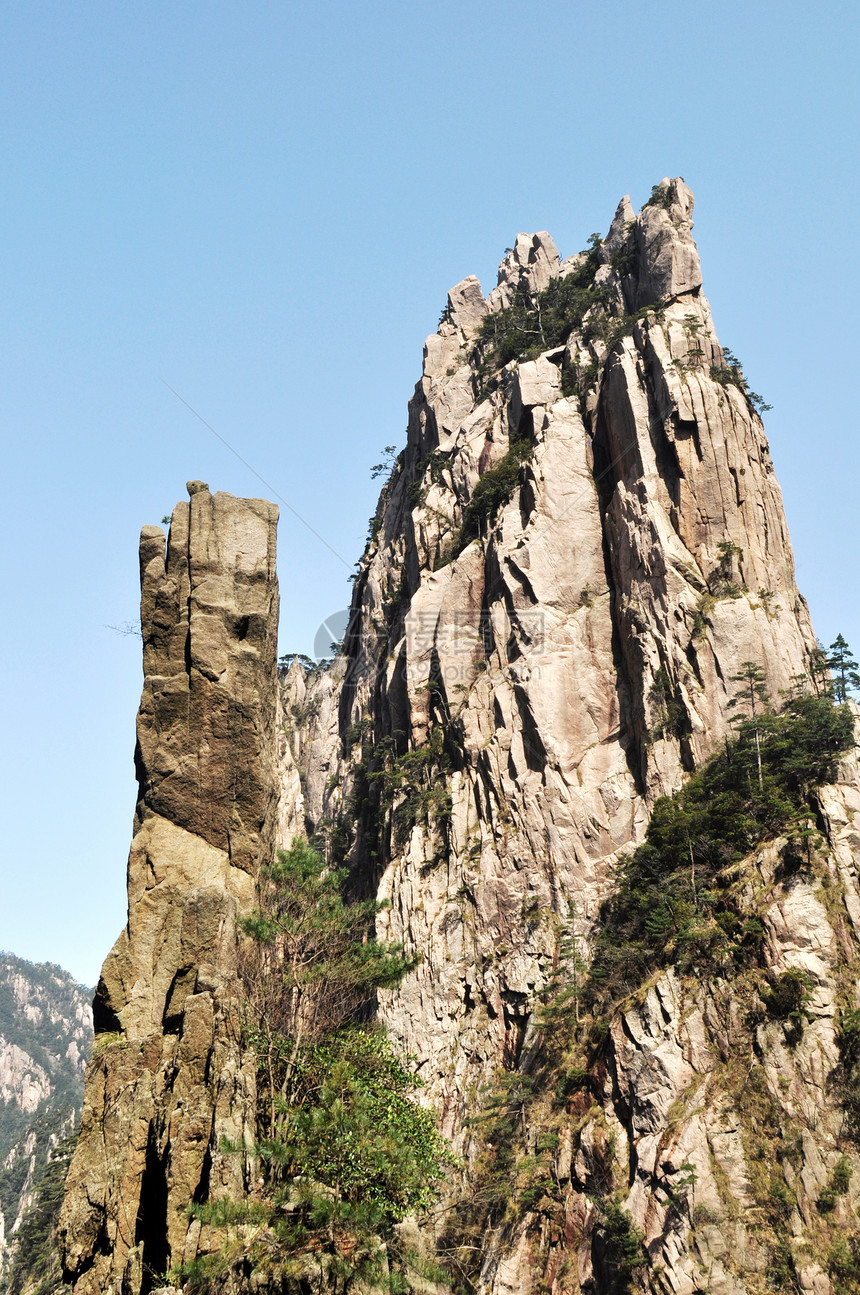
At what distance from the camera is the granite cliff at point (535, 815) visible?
21234mm

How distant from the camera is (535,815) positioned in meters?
50.2

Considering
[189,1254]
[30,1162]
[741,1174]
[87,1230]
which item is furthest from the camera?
[30,1162]

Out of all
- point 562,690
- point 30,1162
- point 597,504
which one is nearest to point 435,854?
point 562,690

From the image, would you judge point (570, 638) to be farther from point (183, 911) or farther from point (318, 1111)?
point (318, 1111)

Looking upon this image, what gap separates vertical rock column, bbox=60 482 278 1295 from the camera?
17703 mm

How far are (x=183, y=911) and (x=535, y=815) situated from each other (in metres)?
30.6

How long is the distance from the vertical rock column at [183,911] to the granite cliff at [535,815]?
7 cm

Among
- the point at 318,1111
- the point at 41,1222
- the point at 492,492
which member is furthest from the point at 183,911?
the point at 41,1222

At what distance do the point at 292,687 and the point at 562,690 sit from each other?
49087mm

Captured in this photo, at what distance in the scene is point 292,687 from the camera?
97438 mm

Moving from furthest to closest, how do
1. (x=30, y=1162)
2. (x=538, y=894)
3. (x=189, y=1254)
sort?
(x=30, y=1162)
(x=538, y=894)
(x=189, y=1254)

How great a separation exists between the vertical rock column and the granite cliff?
67mm

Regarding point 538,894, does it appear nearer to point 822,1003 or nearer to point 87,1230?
point 822,1003

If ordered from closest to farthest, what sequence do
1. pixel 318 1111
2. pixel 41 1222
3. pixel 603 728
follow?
pixel 318 1111 < pixel 603 728 < pixel 41 1222
